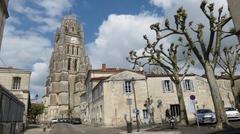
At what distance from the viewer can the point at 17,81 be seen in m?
35.5

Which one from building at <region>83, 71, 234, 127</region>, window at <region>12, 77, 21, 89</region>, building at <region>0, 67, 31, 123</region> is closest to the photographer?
building at <region>83, 71, 234, 127</region>

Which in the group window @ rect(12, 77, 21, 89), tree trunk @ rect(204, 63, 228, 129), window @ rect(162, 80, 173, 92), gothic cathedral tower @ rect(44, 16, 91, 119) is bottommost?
tree trunk @ rect(204, 63, 228, 129)

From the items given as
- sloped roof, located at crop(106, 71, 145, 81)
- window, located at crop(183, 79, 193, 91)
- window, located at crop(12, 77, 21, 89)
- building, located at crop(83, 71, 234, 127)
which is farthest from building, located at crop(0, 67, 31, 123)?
window, located at crop(183, 79, 193, 91)

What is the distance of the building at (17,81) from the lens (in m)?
34.8

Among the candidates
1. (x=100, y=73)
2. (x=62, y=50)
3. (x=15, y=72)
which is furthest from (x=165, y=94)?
(x=62, y=50)

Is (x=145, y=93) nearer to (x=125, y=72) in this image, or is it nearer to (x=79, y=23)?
(x=125, y=72)

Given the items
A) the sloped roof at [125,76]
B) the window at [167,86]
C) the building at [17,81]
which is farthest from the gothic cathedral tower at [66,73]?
the window at [167,86]

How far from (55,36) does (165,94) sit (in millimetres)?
79874

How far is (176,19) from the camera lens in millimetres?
17766

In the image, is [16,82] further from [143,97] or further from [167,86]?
[167,86]

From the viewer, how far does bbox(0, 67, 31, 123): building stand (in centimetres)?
3478

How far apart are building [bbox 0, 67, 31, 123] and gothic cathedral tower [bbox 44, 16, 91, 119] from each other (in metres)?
47.3

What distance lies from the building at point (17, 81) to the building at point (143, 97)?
1068 cm

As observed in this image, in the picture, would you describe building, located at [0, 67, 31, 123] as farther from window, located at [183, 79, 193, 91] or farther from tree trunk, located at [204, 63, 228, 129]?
tree trunk, located at [204, 63, 228, 129]
